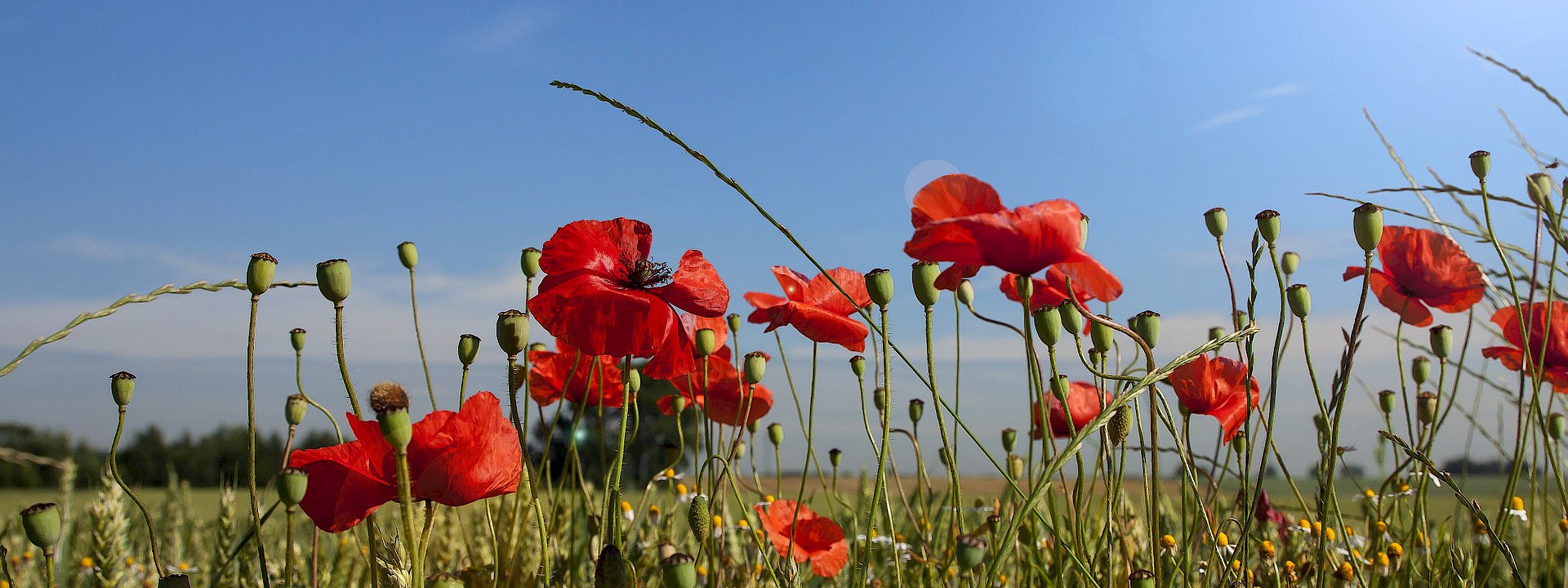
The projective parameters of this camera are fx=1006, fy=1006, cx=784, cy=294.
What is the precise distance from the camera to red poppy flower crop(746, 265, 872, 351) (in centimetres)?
171

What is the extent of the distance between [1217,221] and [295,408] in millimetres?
1442

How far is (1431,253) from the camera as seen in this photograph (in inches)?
71.7

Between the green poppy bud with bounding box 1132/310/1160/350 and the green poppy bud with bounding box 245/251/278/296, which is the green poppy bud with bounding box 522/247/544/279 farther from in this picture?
the green poppy bud with bounding box 1132/310/1160/350

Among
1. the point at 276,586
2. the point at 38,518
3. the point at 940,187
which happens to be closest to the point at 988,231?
the point at 940,187

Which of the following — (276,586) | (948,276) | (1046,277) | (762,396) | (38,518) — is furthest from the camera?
(762,396)

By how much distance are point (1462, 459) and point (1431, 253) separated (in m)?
0.70

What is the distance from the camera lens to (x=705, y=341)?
5.62ft

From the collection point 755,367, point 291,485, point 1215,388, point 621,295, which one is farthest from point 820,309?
point 291,485

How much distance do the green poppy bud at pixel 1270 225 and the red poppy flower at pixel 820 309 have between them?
613 millimetres

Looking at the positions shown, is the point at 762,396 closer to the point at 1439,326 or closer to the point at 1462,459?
the point at 1439,326

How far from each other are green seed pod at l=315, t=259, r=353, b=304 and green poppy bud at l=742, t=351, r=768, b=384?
753mm

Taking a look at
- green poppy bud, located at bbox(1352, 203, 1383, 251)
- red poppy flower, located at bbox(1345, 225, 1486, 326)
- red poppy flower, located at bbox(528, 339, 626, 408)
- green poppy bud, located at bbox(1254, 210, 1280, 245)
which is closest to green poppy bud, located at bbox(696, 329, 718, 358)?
red poppy flower, located at bbox(528, 339, 626, 408)

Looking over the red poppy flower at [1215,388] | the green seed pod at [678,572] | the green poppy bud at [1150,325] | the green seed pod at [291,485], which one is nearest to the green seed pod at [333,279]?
the green seed pod at [291,485]

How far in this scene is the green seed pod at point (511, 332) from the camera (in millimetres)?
1282
